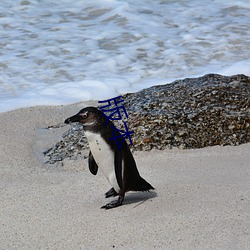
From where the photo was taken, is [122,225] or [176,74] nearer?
[122,225]

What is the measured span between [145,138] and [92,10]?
20.6 feet

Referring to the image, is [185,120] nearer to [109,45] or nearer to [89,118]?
[89,118]

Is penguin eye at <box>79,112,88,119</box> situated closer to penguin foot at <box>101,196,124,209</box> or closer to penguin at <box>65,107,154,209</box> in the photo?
penguin at <box>65,107,154,209</box>

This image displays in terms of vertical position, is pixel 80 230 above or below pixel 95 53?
above

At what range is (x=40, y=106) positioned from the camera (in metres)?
6.14

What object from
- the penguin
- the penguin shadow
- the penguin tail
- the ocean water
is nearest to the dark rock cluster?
the penguin shadow

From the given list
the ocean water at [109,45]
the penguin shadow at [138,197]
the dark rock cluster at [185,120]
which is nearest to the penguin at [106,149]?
the penguin shadow at [138,197]

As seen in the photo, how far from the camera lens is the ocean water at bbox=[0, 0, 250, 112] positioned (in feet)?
23.0

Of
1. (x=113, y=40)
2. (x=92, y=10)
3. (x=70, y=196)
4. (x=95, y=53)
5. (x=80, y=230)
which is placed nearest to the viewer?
(x=80, y=230)

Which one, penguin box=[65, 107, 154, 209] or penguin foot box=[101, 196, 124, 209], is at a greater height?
penguin box=[65, 107, 154, 209]

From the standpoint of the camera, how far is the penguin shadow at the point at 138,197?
11.8ft

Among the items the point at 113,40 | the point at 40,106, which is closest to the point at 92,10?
the point at 113,40

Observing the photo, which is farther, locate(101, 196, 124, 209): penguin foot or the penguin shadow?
the penguin shadow

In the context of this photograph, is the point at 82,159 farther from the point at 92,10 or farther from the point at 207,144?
the point at 92,10
